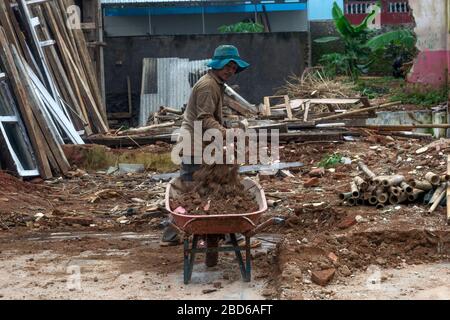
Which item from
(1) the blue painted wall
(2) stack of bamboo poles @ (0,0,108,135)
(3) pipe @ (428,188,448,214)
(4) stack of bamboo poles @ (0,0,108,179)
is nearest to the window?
(4) stack of bamboo poles @ (0,0,108,179)

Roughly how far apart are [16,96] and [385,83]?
502 inches

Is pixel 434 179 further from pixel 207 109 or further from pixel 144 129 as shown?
pixel 144 129

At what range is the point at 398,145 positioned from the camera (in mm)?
14000

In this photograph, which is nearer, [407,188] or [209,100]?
[209,100]

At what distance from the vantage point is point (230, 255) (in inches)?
313

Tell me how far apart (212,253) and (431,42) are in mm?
14177

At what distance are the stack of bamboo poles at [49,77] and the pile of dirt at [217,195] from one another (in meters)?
5.29

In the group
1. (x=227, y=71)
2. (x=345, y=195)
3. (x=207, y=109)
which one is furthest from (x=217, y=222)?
(x=345, y=195)

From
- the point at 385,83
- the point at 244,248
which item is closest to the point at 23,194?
the point at 244,248

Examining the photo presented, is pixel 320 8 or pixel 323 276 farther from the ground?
pixel 320 8

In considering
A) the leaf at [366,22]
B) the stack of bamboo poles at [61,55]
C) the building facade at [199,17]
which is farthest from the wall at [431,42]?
the stack of bamboo poles at [61,55]

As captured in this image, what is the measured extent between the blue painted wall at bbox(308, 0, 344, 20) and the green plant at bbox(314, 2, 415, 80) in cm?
345

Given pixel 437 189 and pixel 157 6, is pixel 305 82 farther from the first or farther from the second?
pixel 437 189

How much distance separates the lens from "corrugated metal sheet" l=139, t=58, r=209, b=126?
2067 centimetres
